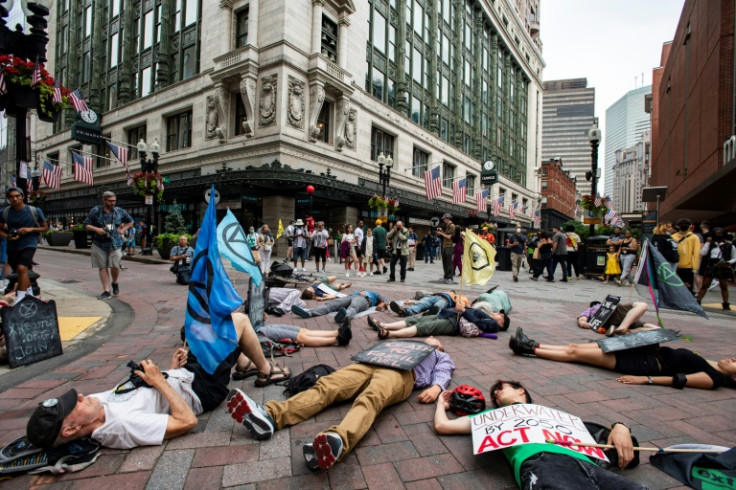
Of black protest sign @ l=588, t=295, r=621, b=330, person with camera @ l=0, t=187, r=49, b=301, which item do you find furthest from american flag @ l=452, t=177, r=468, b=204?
person with camera @ l=0, t=187, r=49, b=301

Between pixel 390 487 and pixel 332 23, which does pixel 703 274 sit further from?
pixel 332 23

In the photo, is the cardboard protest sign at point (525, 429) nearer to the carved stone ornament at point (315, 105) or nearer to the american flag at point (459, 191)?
the carved stone ornament at point (315, 105)

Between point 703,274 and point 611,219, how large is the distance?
33.0 metres

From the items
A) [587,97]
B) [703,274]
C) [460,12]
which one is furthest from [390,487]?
[587,97]

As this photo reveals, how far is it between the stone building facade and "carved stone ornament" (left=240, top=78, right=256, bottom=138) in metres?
0.08

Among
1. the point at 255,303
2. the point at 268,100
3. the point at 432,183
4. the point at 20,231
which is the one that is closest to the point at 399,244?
the point at 255,303

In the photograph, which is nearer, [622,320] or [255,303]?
[255,303]

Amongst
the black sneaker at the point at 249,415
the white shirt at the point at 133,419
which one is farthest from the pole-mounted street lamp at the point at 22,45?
the black sneaker at the point at 249,415

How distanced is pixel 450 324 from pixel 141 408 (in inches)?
151

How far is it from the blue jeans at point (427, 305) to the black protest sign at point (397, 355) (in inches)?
101

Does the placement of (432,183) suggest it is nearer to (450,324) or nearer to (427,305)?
(427,305)

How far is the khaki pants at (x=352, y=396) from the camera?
224 cm

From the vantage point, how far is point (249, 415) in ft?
7.57

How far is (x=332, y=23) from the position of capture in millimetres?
22906
